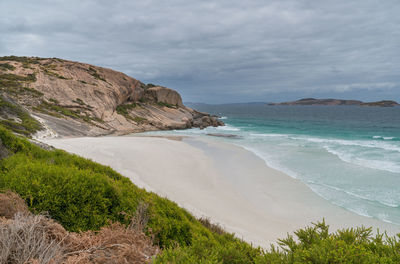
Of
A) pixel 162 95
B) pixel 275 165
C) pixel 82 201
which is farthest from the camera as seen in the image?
pixel 162 95

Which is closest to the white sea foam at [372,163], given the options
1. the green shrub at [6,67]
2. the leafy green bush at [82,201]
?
the leafy green bush at [82,201]

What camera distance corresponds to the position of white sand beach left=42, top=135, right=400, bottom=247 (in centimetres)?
1027

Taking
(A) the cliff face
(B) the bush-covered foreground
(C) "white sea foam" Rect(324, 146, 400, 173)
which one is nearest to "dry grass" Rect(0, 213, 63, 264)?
(B) the bush-covered foreground

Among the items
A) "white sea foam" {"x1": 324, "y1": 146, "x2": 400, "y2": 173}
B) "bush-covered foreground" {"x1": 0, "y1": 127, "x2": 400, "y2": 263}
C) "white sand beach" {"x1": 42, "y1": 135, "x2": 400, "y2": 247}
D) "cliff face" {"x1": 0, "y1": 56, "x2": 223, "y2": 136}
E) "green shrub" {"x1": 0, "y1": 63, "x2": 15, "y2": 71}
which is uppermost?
"green shrub" {"x1": 0, "y1": 63, "x2": 15, "y2": 71}

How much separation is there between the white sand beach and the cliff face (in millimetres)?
15322

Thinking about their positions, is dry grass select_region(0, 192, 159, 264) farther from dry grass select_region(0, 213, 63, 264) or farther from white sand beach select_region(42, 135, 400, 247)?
white sand beach select_region(42, 135, 400, 247)

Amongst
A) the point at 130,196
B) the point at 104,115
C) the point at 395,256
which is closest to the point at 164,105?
the point at 104,115

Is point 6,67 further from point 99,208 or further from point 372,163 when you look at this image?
point 372,163

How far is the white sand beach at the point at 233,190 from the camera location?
33.7ft

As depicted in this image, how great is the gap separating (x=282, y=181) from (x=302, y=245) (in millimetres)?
13312

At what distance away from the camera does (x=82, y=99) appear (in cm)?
4091

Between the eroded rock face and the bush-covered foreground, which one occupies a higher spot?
the eroded rock face

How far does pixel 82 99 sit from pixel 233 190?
36.2 metres

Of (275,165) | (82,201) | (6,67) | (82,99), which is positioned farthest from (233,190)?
(6,67)
